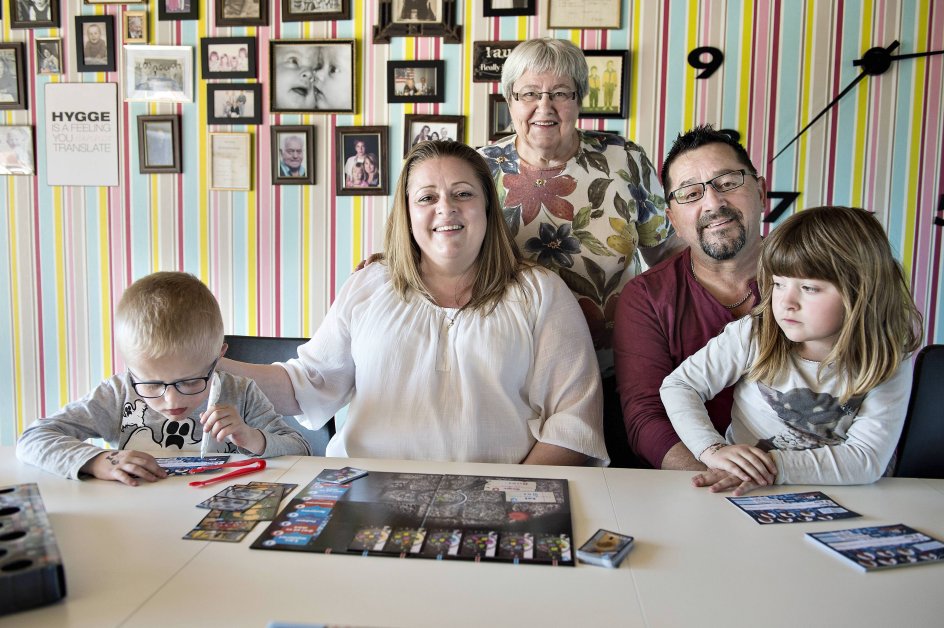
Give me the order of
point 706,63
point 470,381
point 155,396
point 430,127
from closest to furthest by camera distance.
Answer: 1. point 155,396
2. point 470,381
3. point 706,63
4. point 430,127

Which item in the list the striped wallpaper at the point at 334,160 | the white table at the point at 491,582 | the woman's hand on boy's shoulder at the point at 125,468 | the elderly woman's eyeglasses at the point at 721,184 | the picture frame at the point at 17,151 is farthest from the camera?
the picture frame at the point at 17,151

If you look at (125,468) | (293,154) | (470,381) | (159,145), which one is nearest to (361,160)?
(293,154)

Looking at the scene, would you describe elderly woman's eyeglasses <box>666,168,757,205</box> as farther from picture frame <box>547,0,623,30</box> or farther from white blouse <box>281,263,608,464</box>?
picture frame <box>547,0,623,30</box>

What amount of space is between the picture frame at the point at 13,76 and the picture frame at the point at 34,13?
0.11 meters

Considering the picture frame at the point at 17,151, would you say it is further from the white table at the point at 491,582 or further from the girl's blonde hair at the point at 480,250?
the white table at the point at 491,582

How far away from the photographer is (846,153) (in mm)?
2945

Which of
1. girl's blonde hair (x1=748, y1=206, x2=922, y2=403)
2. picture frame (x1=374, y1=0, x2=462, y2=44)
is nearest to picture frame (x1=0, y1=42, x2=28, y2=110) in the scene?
picture frame (x1=374, y1=0, x2=462, y2=44)

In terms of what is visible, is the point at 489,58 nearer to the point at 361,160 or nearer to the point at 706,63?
the point at 361,160

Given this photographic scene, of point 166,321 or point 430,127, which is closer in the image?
point 166,321

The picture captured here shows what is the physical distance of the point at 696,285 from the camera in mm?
1722

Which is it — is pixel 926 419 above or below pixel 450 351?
below

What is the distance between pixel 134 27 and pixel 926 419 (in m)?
3.44

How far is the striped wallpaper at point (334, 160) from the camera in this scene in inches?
115

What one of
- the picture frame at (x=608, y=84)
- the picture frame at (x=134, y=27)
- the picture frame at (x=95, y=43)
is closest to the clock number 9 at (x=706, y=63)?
the picture frame at (x=608, y=84)
